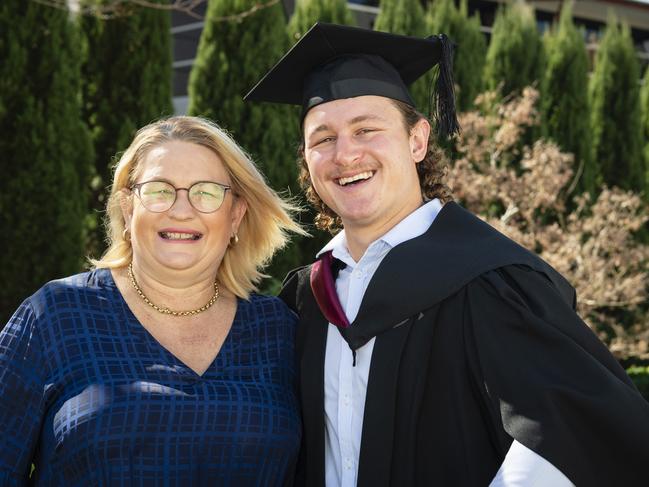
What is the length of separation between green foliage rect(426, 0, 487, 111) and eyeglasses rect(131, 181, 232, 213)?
7092mm

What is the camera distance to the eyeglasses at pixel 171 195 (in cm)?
258

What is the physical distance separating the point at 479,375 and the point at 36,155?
Answer: 5.44 meters

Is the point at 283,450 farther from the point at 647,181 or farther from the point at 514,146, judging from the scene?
the point at 647,181

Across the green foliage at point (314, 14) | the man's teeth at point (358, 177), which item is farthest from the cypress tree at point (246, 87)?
the man's teeth at point (358, 177)

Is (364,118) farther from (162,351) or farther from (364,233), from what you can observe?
(162,351)

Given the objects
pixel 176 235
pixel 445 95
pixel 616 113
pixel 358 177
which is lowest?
pixel 176 235

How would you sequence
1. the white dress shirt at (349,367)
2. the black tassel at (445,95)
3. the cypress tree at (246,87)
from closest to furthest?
the white dress shirt at (349,367), the black tassel at (445,95), the cypress tree at (246,87)

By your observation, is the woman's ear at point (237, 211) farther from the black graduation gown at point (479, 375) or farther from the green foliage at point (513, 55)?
the green foliage at point (513, 55)

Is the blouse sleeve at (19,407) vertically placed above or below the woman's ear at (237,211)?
below

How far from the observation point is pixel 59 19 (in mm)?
6777

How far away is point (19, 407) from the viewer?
2336 millimetres

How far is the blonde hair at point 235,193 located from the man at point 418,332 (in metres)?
0.24

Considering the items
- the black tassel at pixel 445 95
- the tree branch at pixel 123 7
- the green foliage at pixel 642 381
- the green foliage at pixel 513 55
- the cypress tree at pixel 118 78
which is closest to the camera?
the black tassel at pixel 445 95

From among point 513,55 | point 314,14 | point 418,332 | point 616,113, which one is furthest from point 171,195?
point 616,113
